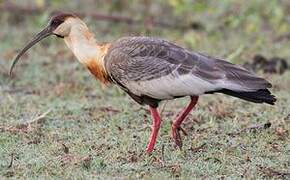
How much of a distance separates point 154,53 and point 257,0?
Result: 6.81 m

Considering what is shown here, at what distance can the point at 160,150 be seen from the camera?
6.89 m

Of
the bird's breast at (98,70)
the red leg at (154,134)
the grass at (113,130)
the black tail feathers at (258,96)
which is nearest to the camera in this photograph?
the grass at (113,130)

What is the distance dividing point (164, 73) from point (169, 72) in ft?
0.14

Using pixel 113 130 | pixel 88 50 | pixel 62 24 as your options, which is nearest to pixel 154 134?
pixel 88 50

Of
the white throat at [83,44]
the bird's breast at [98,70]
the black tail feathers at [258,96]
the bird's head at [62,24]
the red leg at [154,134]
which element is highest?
the bird's head at [62,24]

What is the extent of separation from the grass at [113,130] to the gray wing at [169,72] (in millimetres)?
519

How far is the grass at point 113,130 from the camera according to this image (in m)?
6.22

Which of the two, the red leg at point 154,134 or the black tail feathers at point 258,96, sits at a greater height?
the black tail feathers at point 258,96

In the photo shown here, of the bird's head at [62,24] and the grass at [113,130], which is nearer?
the grass at [113,130]

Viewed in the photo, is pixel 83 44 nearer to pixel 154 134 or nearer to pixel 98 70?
pixel 98 70

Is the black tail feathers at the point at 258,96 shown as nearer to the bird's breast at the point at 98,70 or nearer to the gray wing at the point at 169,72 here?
the gray wing at the point at 169,72

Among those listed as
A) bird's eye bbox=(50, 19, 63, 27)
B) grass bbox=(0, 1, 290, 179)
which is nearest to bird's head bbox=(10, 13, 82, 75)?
bird's eye bbox=(50, 19, 63, 27)

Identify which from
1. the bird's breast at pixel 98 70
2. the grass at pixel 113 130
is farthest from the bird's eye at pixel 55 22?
the grass at pixel 113 130

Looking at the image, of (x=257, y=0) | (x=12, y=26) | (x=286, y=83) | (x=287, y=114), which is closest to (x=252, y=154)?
(x=287, y=114)
